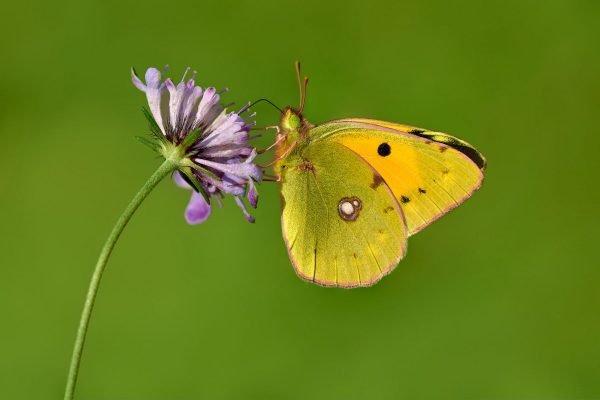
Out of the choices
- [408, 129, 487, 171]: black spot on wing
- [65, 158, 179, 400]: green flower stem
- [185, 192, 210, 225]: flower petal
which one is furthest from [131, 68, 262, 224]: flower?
[408, 129, 487, 171]: black spot on wing

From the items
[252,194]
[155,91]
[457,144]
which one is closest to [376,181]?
[457,144]

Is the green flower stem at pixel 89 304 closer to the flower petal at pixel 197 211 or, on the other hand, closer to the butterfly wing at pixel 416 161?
the flower petal at pixel 197 211

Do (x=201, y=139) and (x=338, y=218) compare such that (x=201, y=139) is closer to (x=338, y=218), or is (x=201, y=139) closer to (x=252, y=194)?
(x=252, y=194)

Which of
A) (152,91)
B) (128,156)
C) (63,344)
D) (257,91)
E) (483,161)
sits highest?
(257,91)

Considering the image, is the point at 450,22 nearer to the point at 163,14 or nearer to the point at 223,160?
the point at 163,14

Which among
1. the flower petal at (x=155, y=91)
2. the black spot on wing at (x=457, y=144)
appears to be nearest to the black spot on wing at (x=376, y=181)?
the black spot on wing at (x=457, y=144)

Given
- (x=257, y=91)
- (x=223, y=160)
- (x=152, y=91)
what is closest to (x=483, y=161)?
(x=223, y=160)
